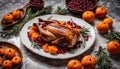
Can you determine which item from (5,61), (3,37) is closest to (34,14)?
(3,37)

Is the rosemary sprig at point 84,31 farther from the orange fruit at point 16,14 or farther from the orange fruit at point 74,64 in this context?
the orange fruit at point 16,14

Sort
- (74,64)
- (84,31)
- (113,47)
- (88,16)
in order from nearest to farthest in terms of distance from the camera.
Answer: (74,64) → (113,47) → (84,31) → (88,16)

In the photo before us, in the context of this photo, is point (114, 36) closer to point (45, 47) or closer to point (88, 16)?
point (88, 16)

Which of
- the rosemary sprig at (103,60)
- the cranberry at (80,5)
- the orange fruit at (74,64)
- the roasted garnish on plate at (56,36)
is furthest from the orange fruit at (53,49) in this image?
the cranberry at (80,5)

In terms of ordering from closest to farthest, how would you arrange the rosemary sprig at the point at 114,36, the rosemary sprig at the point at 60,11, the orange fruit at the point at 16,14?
the rosemary sprig at the point at 114,36
the orange fruit at the point at 16,14
the rosemary sprig at the point at 60,11

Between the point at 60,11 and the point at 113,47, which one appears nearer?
the point at 113,47

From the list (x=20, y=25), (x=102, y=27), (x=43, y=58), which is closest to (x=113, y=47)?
(x=102, y=27)
